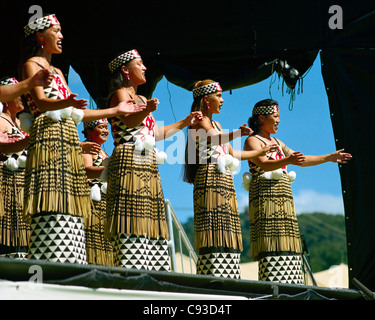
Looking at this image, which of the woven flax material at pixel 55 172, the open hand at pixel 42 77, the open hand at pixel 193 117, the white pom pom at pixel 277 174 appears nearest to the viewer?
the open hand at pixel 42 77

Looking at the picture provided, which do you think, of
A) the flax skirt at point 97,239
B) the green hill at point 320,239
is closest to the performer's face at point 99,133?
the flax skirt at point 97,239

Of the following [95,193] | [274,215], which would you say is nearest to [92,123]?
[95,193]

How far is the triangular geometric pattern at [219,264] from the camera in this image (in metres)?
5.53

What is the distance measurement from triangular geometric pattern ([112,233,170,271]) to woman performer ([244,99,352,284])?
139cm

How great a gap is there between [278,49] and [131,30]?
4.51 feet

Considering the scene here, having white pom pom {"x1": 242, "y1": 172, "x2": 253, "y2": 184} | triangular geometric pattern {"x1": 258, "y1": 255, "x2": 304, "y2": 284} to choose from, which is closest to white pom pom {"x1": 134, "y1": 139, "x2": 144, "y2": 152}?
white pom pom {"x1": 242, "y1": 172, "x2": 253, "y2": 184}

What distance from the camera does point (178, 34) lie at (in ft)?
A: 22.5

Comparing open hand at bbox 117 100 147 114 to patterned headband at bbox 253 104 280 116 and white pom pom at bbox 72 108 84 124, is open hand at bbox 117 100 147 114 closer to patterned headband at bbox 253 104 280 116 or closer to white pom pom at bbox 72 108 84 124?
white pom pom at bbox 72 108 84 124

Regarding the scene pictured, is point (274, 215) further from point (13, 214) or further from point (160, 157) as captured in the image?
point (13, 214)

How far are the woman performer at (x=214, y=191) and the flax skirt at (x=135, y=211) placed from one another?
70 cm

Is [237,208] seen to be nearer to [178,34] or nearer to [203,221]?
[203,221]

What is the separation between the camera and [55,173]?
4434 millimetres

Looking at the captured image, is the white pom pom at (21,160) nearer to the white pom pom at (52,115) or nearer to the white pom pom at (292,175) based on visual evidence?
the white pom pom at (52,115)
